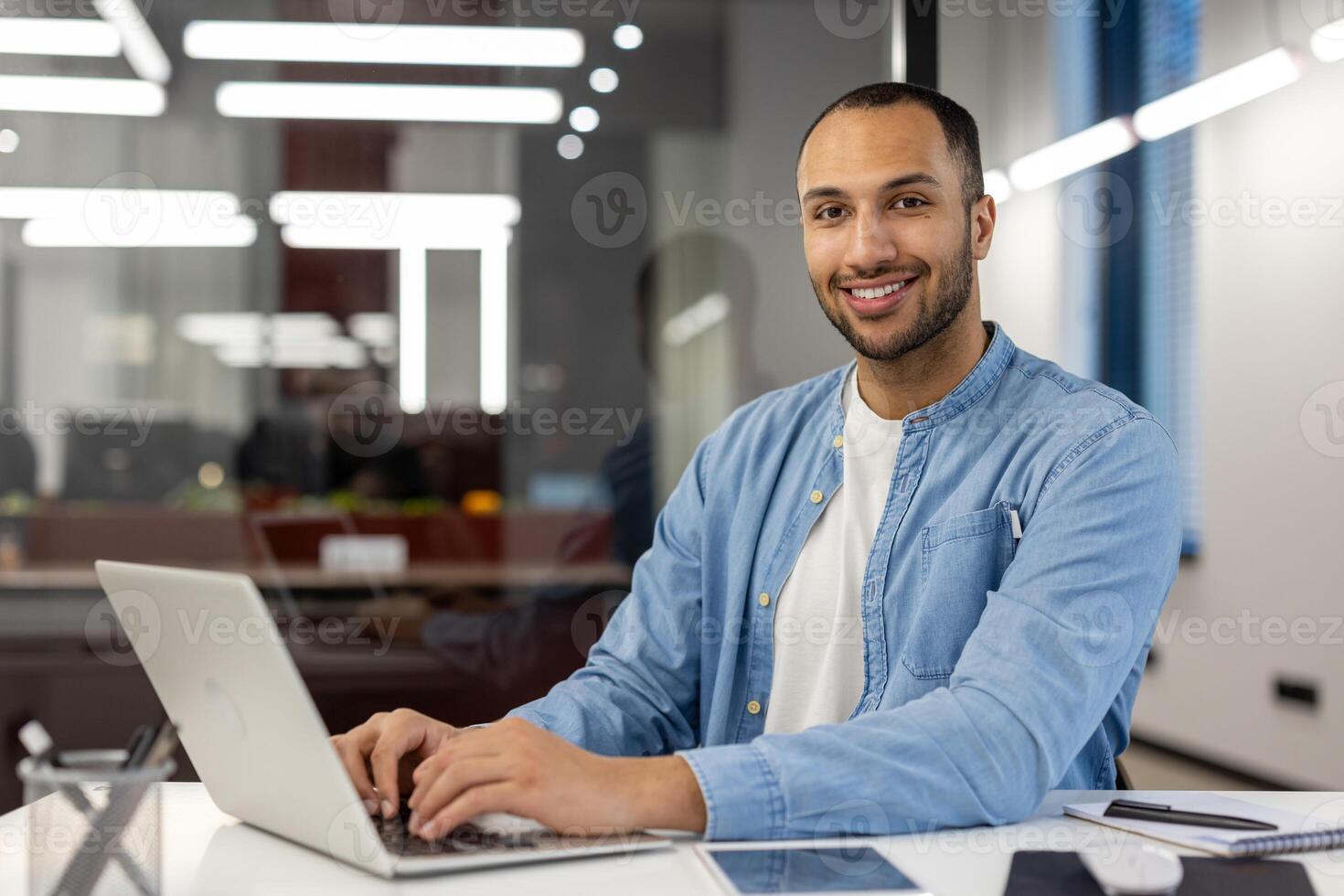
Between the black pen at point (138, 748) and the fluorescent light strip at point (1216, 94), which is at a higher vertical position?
Result: the fluorescent light strip at point (1216, 94)

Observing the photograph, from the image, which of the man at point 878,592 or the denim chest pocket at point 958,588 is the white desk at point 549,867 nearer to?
the man at point 878,592

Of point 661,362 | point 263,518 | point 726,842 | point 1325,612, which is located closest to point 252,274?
point 263,518

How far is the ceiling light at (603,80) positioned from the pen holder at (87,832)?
7.03 feet

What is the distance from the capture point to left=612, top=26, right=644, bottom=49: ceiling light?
109 inches

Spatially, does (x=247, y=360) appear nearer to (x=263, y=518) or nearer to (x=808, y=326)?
(x=263, y=518)

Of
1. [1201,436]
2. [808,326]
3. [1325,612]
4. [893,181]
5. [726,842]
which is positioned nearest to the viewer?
[726,842]

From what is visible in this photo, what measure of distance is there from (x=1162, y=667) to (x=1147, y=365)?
45.1 inches

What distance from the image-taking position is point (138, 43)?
268 cm

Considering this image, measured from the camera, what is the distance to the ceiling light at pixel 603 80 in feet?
9.07

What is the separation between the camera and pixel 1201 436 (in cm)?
428

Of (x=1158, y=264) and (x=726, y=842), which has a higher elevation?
(x=1158, y=264)

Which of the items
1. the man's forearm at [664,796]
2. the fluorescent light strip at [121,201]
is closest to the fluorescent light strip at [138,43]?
the fluorescent light strip at [121,201]

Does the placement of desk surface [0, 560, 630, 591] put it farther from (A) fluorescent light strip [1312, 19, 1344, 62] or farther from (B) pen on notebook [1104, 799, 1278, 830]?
(A) fluorescent light strip [1312, 19, 1344, 62]

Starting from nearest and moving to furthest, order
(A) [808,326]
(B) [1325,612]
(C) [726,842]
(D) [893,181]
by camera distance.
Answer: (C) [726,842], (D) [893,181], (A) [808,326], (B) [1325,612]
